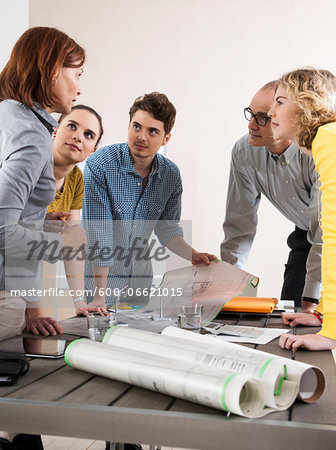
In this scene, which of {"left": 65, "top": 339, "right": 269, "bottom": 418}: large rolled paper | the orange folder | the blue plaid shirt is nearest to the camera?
{"left": 65, "top": 339, "right": 269, "bottom": 418}: large rolled paper

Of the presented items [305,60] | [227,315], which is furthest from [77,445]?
[305,60]

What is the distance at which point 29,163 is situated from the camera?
1236mm

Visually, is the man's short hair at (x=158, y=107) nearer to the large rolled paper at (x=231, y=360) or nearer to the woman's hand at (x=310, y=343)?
the woman's hand at (x=310, y=343)

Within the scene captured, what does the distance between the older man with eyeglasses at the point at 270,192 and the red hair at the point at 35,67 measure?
3.64 ft

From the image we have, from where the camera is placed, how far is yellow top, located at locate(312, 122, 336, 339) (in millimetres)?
1029

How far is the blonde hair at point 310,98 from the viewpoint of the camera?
1.32 metres

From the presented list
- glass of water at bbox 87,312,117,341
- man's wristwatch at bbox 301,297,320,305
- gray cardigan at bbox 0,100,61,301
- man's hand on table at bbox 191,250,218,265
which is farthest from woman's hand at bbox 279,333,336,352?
man's wristwatch at bbox 301,297,320,305

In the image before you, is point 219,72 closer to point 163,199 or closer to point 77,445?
point 163,199

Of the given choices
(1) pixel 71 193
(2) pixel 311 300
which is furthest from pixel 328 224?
(1) pixel 71 193

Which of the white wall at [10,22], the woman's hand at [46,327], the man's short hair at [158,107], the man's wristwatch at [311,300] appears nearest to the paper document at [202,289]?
the woman's hand at [46,327]

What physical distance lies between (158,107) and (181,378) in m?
2.20

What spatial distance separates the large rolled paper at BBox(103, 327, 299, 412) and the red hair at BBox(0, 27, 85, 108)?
2.79 feet

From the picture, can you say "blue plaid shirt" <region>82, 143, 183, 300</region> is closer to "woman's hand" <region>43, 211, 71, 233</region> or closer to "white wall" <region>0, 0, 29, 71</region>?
"woman's hand" <region>43, 211, 71, 233</region>

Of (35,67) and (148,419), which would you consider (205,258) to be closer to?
(35,67)
